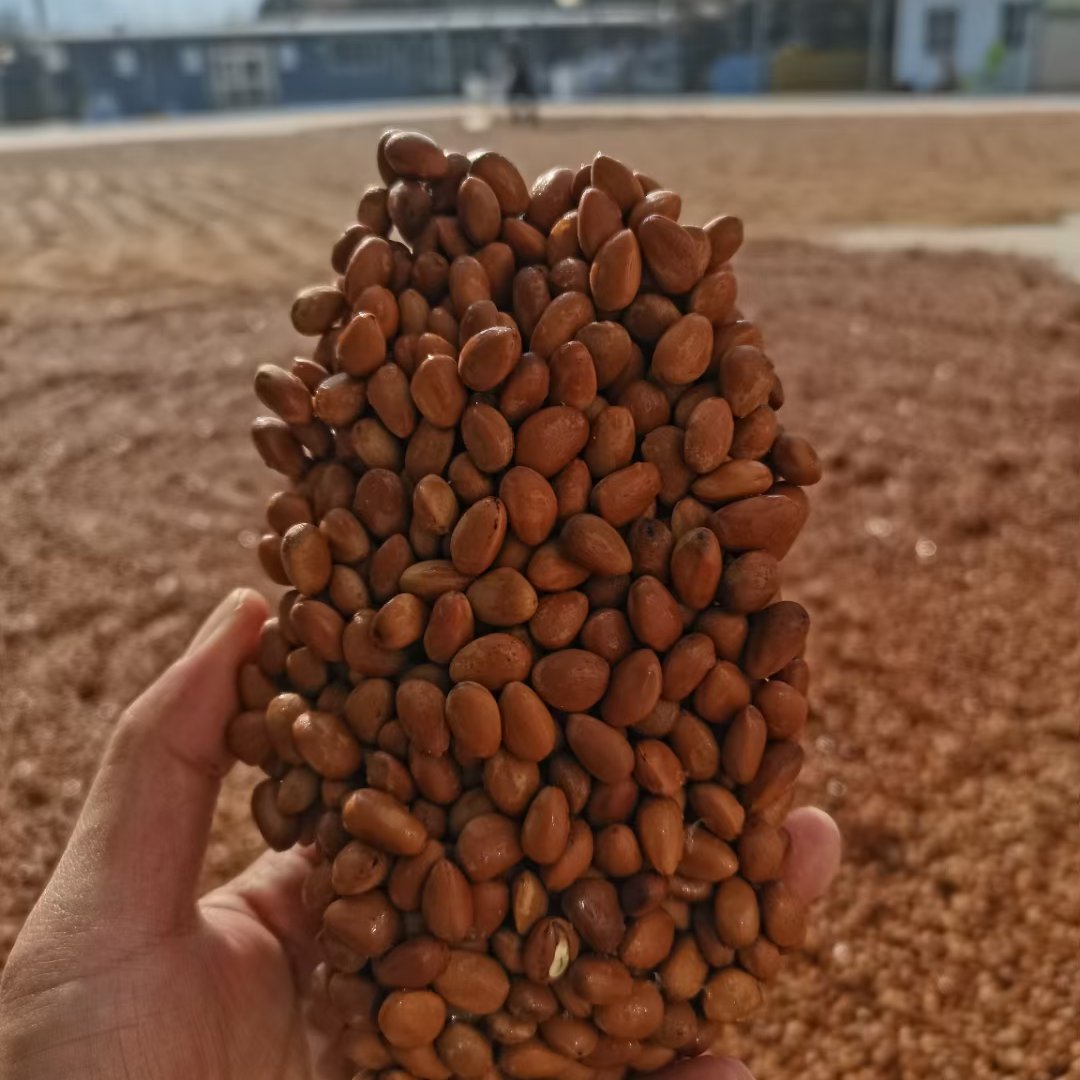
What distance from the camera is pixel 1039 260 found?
11.7ft

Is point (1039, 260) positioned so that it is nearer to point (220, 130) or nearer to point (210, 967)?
point (210, 967)

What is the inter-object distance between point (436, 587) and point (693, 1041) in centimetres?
38

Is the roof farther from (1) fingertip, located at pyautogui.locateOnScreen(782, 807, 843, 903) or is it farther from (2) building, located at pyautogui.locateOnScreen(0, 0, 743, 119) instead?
(1) fingertip, located at pyautogui.locateOnScreen(782, 807, 843, 903)

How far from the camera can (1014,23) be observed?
54.3 feet

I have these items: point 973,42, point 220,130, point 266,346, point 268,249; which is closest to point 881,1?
point 973,42

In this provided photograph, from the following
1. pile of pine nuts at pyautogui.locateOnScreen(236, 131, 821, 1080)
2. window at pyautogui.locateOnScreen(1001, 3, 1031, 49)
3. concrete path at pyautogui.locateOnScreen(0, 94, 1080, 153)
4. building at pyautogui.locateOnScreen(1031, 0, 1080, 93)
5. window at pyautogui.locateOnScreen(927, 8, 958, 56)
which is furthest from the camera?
window at pyautogui.locateOnScreen(927, 8, 958, 56)

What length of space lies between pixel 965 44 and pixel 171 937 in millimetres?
18381

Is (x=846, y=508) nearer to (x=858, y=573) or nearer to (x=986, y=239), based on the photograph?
(x=858, y=573)

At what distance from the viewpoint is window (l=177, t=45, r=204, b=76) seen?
19531mm

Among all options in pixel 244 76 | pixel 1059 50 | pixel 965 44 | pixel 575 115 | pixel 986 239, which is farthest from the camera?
pixel 244 76

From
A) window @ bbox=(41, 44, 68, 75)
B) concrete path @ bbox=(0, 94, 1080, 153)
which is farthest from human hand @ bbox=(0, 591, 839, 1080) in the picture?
window @ bbox=(41, 44, 68, 75)

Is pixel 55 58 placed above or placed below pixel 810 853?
above

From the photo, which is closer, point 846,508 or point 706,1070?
point 706,1070

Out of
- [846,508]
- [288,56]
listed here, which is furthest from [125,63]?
[846,508]
